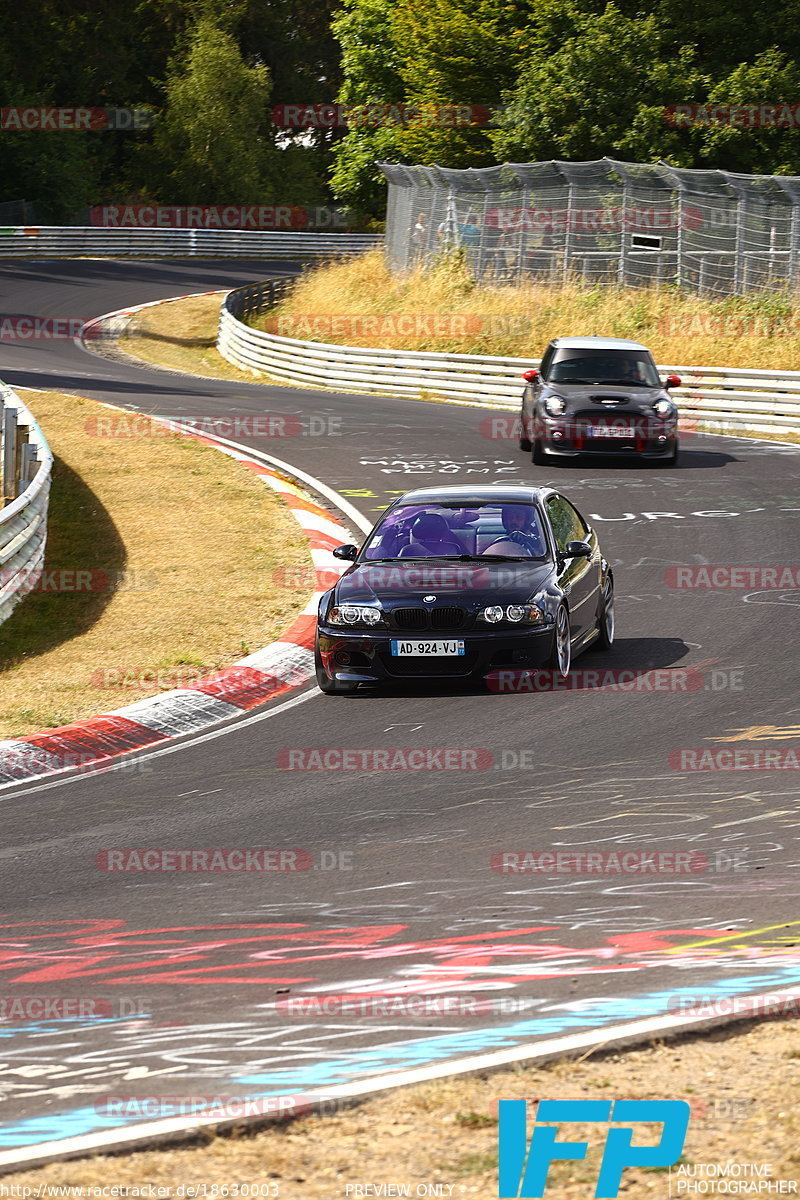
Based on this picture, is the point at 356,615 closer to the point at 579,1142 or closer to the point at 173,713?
the point at 173,713

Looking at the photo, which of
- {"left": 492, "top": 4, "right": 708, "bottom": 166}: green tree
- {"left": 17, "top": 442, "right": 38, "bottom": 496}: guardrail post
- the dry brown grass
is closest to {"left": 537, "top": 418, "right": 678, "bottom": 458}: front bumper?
{"left": 17, "top": 442, "right": 38, "bottom": 496}: guardrail post

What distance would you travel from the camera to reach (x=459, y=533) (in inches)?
481

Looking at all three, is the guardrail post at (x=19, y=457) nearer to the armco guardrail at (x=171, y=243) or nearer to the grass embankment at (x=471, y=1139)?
the grass embankment at (x=471, y=1139)

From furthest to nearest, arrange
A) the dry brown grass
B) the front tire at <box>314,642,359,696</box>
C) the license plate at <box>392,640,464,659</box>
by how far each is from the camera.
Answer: the dry brown grass, the front tire at <box>314,642,359,696</box>, the license plate at <box>392,640,464,659</box>

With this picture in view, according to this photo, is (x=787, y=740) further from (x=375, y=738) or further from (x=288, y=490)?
(x=288, y=490)

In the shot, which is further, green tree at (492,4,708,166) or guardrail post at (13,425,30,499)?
green tree at (492,4,708,166)

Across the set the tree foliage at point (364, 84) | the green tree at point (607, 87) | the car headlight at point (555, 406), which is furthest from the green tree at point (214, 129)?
the car headlight at point (555, 406)

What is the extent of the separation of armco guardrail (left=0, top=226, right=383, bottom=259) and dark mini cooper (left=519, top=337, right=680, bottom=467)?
38796 mm

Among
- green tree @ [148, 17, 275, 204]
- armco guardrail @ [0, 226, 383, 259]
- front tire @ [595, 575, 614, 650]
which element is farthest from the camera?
green tree @ [148, 17, 275, 204]

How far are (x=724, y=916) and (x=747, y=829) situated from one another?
1.37 metres

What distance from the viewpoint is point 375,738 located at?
395 inches

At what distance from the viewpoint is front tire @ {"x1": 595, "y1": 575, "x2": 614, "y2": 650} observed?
40.9ft

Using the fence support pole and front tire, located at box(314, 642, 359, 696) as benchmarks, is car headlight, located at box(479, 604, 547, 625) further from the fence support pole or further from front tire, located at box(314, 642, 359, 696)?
the fence support pole

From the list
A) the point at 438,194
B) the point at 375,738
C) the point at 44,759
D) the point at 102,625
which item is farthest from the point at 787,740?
the point at 438,194
